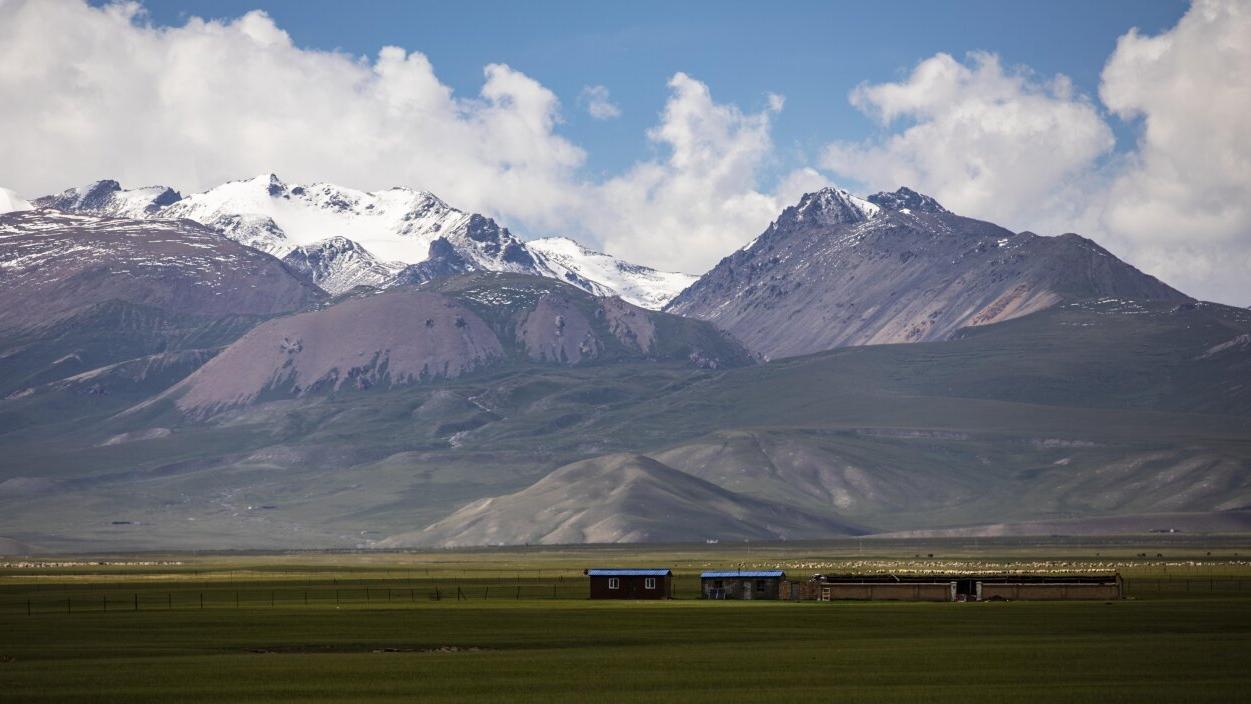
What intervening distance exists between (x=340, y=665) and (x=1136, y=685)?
3539 cm

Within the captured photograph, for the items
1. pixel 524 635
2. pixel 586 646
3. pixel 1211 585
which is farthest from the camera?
pixel 1211 585

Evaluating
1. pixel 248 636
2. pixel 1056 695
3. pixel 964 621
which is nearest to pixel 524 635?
pixel 248 636

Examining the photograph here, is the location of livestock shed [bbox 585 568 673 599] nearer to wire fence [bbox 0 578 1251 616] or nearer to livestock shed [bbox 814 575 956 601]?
wire fence [bbox 0 578 1251 616]

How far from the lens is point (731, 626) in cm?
10750

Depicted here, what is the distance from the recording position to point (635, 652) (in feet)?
295

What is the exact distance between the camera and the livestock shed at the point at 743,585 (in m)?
144

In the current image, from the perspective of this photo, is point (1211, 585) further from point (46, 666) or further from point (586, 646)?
point (46, 666)

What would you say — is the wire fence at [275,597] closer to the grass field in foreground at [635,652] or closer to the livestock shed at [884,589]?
the grass field in foreground at [635,652]

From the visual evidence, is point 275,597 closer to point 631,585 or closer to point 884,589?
point 631,585

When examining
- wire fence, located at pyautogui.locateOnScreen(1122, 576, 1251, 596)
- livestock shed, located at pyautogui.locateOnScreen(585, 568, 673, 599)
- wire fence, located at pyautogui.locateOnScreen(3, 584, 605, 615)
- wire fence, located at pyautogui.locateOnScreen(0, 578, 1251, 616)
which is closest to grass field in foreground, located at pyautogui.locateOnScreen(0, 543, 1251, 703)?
wire fence, located at pyautogui.locateOnScreen(3, 584, 605, 615)

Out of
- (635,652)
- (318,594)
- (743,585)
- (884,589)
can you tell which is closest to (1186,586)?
(884,589)

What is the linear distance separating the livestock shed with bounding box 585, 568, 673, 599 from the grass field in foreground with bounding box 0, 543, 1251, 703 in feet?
38.1

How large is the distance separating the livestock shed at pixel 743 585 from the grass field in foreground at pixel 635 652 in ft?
39.2

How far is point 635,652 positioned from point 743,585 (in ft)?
186
